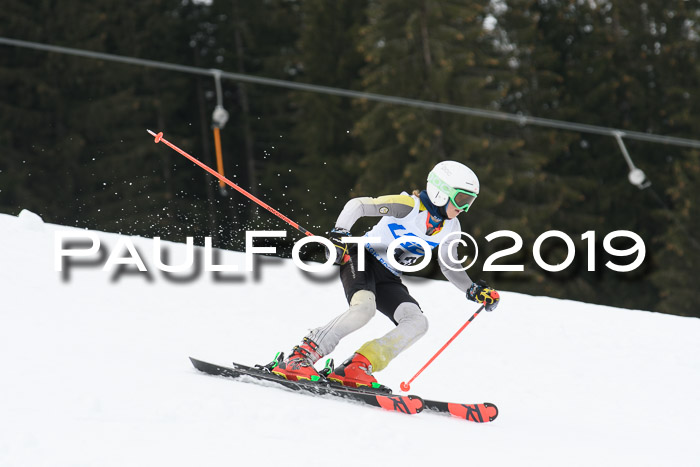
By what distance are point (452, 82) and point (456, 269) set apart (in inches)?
511

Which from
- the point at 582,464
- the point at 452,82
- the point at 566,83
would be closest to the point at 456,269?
the point at 582,464

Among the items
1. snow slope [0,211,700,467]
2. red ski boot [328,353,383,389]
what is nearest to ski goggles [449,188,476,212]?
red ski boot [328,353,383,389]

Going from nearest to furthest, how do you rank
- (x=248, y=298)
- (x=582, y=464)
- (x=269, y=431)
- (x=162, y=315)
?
1. (x=269, y=431)
2. (x=582, y=464)
3. (x=162, y=315)
4. (x=248, y=298)

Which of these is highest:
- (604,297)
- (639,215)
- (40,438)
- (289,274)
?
(639,215)

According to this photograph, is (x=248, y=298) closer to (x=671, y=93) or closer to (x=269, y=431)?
(x=269, y=431)

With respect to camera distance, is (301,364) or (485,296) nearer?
(301,364)

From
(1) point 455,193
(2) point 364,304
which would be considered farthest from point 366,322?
(1) point 455,193

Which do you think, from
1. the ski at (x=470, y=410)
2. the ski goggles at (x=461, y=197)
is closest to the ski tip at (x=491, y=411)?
the ski at (x=470, y=410)

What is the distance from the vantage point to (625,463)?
3.99 m

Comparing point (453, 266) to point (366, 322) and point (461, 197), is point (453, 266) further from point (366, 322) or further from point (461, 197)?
point (366, 322)

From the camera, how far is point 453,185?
4.39 metres

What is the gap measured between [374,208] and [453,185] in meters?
0.41

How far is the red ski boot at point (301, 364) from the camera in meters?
4.41

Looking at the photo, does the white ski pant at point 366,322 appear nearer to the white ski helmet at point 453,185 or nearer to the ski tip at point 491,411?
the ski tip at point 491,411
